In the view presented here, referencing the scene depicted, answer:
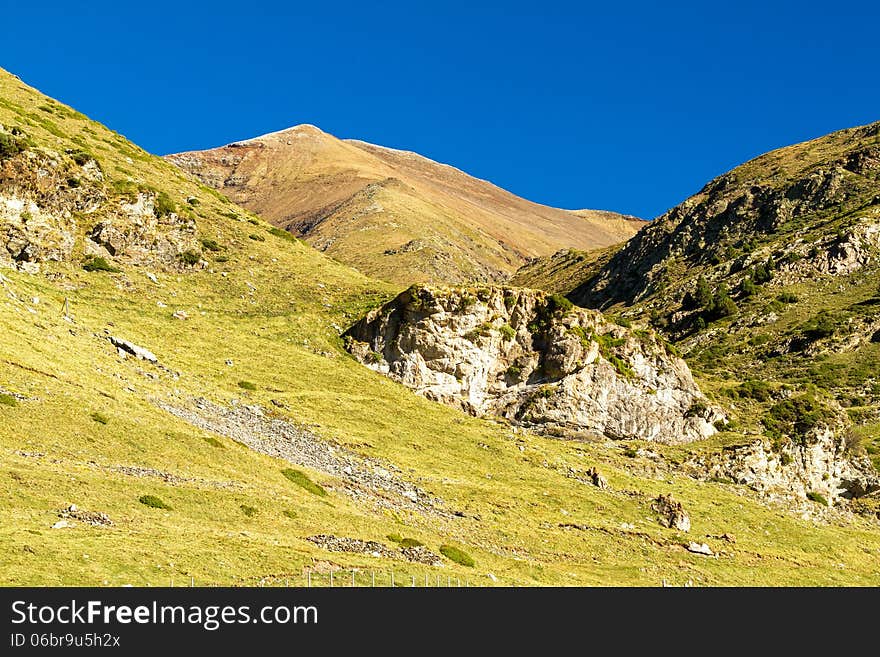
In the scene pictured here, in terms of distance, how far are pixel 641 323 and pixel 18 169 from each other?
296ft

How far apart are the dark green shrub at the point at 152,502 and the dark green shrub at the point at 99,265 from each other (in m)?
46.6

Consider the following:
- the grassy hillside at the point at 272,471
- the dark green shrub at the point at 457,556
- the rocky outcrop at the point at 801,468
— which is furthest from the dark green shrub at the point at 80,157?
the rocky outcrop at the point at 801,468

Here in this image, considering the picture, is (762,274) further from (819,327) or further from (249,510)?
(249,510)

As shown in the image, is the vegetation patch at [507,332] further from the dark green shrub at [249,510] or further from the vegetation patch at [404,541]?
the dark green shrub at [249,510]

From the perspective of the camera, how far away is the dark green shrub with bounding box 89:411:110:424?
41.7m

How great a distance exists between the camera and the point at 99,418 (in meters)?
41.8

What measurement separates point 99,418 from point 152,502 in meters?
9.62

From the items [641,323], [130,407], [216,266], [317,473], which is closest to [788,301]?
[641,323]

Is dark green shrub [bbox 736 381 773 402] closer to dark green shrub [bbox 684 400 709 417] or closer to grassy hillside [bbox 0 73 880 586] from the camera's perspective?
dark green shrub [bbox 684 400 709 417]

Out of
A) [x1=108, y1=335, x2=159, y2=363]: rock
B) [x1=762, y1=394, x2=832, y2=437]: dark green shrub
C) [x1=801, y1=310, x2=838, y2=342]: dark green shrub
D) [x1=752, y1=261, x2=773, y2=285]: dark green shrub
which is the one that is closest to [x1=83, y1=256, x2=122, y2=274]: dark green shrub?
[x1=108, y1=335, x2=159, y2=363]: rock

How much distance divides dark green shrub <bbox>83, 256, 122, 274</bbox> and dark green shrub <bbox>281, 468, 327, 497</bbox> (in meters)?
39.5

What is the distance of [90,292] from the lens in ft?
232

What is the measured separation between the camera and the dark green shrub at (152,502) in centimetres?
3410

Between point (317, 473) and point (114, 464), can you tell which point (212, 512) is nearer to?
point (114, 464)
